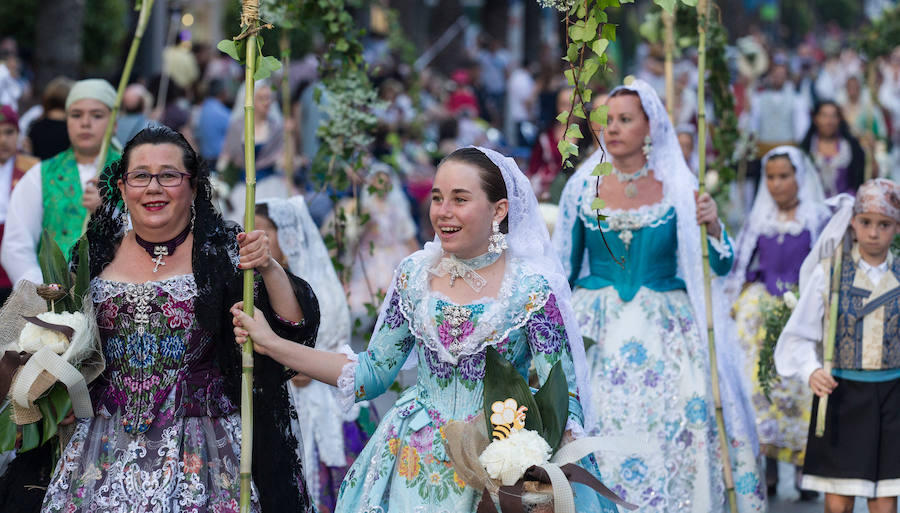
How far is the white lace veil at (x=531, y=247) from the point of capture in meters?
4.74

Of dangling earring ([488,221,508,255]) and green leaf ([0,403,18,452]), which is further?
dangling earring ([488,221,508,255])

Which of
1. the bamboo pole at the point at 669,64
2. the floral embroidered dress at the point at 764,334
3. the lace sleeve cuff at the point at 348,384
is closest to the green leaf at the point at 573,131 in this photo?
the lace sleeve cuff at the point at 348,384

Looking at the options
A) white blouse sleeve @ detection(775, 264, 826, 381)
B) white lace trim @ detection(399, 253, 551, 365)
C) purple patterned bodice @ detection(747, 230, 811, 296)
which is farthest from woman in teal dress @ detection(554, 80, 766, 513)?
purple patterned bodice @ detection(747, 230, 811, 296)

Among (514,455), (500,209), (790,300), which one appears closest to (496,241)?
(500,209)

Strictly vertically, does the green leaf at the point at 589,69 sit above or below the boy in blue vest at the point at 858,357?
above

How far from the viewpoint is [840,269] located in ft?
20.9

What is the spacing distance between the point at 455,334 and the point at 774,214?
4938 mm

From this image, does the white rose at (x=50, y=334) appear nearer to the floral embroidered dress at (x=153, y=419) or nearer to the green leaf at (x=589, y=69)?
the floral embroidered dress at (x=153, y=419)

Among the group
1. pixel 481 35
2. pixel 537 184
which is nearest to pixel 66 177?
pixel 537 184

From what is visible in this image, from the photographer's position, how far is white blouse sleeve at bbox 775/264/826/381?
21.0 feet

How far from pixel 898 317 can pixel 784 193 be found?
2772mm

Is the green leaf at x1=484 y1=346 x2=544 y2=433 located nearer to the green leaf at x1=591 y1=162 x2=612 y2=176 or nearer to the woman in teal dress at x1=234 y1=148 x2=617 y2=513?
the woman in teal dress at x1=234 y1=148 x2=617 y2=513

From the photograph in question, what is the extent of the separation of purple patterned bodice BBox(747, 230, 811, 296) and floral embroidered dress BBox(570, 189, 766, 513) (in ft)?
7.23

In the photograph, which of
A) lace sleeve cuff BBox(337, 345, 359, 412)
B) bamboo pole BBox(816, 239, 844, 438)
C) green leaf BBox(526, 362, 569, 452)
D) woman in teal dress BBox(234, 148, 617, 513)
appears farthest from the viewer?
bamboo pole BBox(816, 239, 844, 438)
